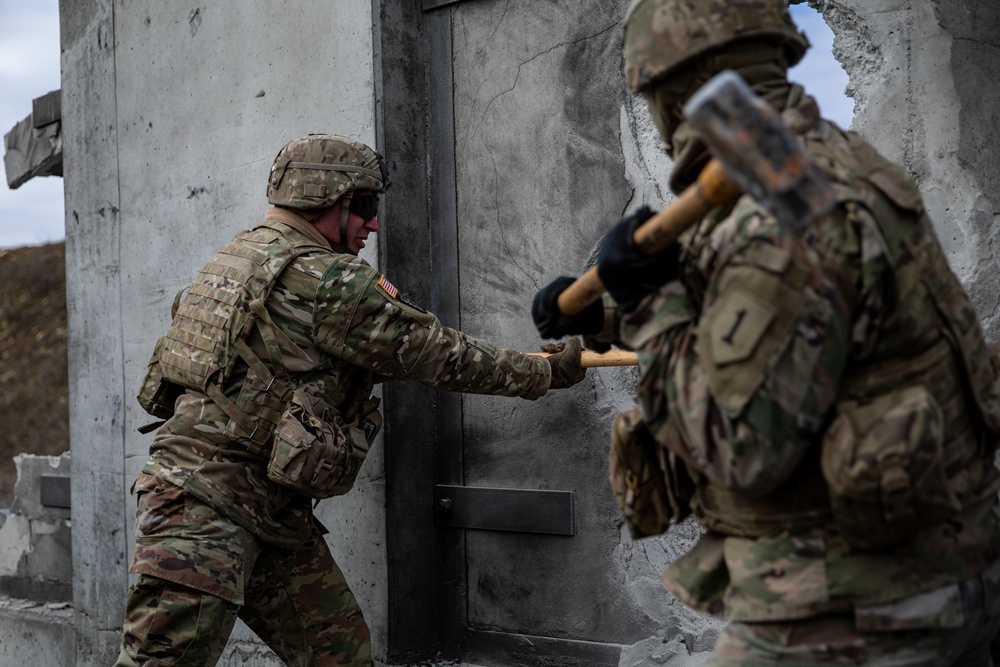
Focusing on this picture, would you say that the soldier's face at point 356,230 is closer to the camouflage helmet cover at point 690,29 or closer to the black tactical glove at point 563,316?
the black tactical glove at point 563,316

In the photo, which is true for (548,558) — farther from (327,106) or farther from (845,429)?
(845,429)

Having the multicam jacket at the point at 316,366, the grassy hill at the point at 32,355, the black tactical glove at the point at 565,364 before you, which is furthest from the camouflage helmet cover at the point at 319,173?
the grassy hill at the point at 32,355

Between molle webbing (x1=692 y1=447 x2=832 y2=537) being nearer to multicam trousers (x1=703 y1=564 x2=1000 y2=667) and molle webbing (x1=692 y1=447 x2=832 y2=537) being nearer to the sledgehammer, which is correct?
multicam trousers (x1=703 y1=564 x2=1000 y2=667)

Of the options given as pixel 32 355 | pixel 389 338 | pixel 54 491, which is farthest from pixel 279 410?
pixel 32 355

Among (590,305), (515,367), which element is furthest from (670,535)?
(590,305)

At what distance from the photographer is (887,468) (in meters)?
1.57

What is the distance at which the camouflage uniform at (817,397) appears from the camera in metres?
1.58

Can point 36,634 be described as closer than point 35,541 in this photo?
Yes

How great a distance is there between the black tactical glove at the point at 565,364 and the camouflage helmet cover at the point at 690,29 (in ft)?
5.19

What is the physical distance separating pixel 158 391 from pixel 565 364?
1272mm

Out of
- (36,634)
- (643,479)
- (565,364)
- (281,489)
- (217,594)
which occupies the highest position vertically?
(565,364)

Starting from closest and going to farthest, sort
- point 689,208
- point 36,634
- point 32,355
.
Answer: point 689,208 < point 36,634 < point 32,355

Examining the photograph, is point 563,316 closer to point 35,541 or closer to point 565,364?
point 565,364

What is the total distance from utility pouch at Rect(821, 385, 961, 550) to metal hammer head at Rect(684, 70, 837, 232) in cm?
35
